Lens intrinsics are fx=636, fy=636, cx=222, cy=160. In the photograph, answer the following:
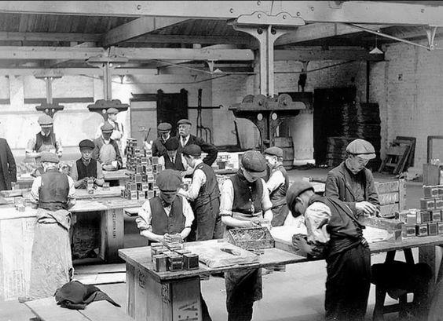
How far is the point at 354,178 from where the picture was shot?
6391 millimetres

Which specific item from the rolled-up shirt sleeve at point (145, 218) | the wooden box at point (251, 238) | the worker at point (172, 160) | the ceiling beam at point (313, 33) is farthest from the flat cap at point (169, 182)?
the ceiling beam at point (313, 33)

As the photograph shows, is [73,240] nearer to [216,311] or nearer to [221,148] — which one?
[216,311]

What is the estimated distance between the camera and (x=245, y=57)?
55.9 feet

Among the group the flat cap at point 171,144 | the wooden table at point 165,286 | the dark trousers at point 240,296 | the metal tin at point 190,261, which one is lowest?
the dark trousers at point 240,296

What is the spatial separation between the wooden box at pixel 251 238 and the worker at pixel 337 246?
51 cm

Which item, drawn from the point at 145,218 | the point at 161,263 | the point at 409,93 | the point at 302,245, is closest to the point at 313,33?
the point at 409,93

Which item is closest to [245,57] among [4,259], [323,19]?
[323,19]

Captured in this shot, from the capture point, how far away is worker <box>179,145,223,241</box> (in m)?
Answer: 7.58

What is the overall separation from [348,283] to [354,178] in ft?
5.33

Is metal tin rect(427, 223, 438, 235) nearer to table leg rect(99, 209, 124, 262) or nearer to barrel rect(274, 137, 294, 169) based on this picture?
table leg rect(99, 209, 124, 262)

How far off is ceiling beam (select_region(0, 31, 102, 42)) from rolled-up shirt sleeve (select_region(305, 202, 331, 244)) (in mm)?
11844

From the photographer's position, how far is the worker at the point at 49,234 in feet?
22.5

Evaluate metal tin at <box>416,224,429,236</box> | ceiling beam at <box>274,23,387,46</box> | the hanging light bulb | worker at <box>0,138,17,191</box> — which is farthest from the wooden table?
the hanging light bulb

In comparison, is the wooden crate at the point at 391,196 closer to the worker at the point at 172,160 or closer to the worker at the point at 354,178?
the worker at the point at 172,160
